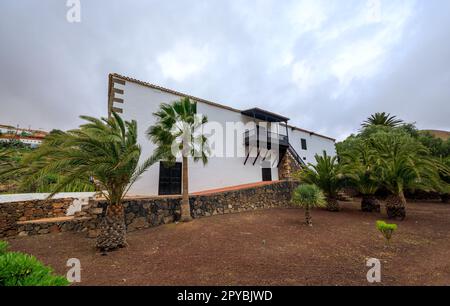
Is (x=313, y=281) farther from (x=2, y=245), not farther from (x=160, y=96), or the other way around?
(x=160, y=96)

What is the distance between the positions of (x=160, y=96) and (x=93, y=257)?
30.6 feet

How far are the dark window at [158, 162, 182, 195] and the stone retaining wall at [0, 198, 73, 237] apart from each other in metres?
4.32

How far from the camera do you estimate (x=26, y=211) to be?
27.1 ft

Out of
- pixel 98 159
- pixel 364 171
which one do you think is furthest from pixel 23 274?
pixel 364 171

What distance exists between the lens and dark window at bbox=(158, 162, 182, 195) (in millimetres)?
11172

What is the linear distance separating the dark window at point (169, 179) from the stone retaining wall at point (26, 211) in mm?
4317

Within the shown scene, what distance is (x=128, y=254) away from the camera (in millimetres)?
5461

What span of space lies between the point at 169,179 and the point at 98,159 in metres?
6.17

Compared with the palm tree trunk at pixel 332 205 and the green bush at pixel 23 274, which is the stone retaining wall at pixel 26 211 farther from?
the palm tree trunk at pixel 332 205

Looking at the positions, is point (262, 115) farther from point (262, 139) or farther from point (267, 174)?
point (267, 174)

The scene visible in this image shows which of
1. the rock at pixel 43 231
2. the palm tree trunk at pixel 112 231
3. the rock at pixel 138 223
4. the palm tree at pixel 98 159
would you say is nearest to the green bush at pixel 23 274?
the palm tree at pixel 98 159

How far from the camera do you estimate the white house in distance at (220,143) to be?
1084 centimetres

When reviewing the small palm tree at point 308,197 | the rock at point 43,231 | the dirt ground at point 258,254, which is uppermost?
the small palm tree at point 308,197
